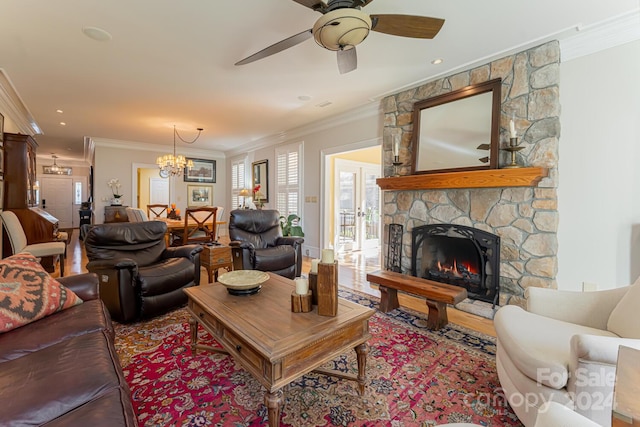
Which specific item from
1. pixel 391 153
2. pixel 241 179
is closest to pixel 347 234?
pixel 391 153

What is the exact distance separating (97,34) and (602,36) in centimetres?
445

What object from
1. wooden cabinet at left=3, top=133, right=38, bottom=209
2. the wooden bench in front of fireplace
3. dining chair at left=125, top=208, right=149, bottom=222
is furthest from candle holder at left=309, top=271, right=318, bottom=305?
wooden cabinet at left=3, top=133, right=38, bottom=209

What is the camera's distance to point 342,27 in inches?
66.0

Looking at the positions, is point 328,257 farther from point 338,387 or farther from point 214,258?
point 214,258

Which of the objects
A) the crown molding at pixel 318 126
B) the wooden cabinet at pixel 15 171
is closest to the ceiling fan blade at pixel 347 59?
the crown molding at pixel 318 126

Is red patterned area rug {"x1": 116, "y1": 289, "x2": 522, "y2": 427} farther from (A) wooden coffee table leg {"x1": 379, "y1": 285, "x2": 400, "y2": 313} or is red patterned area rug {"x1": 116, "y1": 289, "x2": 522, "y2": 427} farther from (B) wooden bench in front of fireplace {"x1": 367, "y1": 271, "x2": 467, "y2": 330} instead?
(A) wooden coffee table leg {"x1": 379, "y1": 285, "x2": 400, "y2": 313}

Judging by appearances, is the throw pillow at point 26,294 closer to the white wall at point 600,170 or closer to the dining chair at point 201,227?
the dining chair at point 201,227

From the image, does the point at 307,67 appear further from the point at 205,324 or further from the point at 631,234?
the point at 631,234

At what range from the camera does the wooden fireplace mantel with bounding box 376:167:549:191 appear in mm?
2643

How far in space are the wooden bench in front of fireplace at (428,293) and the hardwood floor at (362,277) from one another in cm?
28

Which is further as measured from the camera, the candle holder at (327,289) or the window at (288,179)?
the window at (288,179)

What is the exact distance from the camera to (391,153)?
3973 mm

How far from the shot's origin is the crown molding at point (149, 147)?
6.88 metres

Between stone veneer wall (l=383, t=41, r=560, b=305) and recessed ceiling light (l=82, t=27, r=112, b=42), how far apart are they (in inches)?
138
